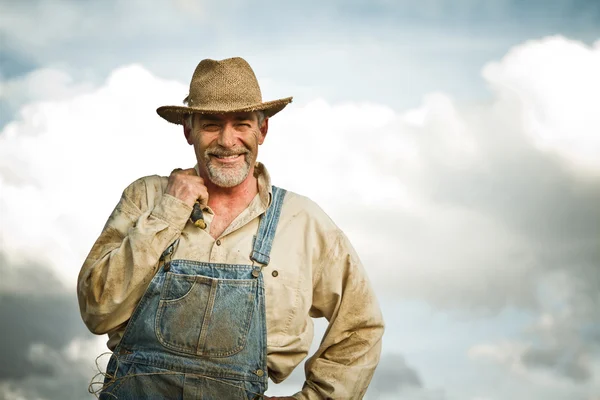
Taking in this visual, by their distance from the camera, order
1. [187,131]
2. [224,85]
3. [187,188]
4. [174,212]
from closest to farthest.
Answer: [174,212]
[187,188]
[224,85]
[187,131]

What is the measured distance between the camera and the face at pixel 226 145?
4715 mm

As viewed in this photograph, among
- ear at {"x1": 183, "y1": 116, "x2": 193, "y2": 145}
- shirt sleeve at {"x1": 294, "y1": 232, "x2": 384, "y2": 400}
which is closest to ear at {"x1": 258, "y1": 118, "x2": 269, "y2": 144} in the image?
ear at {"x1": 183, "y1": 116, "x2": 193, "y2": 145}

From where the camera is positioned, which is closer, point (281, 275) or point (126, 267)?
point (126, 267)

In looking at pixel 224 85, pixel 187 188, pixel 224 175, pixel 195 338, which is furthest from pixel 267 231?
pixel 224 85

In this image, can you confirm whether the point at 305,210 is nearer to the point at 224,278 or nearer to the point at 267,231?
the point at 267,231

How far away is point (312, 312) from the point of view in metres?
5.06

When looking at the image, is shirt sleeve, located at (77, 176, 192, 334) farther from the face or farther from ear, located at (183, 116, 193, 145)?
ear, located at (183, 116, 193, 145)

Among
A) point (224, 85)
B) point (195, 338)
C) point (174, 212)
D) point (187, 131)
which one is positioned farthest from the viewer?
point (187, 131)

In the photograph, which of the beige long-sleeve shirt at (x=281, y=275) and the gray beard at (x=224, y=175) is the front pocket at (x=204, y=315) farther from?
the gray beard at (x=224, y=175)

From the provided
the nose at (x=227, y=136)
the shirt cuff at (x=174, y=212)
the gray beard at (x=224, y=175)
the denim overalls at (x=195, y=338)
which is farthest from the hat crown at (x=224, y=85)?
the denim overalls at (x=195, y=338)

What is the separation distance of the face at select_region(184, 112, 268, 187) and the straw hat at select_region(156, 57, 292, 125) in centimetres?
7

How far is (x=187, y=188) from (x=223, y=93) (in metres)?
0.54

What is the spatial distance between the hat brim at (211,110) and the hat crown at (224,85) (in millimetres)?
49

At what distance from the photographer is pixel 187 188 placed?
4.69 meters
